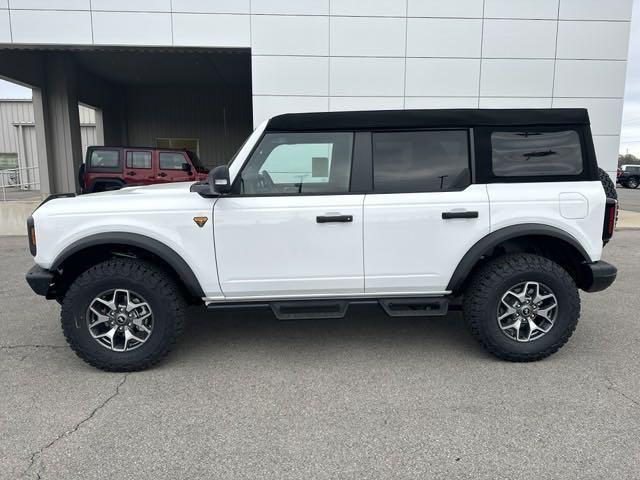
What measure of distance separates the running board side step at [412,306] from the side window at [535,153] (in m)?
1.12

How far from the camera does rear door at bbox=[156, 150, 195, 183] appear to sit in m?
12.5

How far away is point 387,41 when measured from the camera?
10516 mm

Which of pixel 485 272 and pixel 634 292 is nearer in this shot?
pixel 485 272

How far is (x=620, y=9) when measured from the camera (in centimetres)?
1062

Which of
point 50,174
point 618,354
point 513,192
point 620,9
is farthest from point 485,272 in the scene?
point 50,174

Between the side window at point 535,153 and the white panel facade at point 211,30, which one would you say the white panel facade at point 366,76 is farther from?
the side window at point 535,153

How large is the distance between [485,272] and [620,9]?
34.7ft

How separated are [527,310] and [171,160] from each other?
435 inches

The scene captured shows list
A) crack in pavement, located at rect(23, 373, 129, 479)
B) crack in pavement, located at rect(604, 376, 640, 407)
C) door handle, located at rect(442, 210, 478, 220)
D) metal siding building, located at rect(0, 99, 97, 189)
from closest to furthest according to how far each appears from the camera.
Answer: crack in pavement, located at rect(23, 373, 129, 479)
crack in pavement, located at rect(604, 376, 640, 407)
door handle, located at rect(442, 210, 478, 220)
metal siding building, located at rect(0, 99, 97, 189)

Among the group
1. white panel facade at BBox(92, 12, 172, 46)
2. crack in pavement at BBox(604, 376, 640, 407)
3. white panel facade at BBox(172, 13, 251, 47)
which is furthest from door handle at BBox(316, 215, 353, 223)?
white panel facade at BBox(92, 12, 172, 46)

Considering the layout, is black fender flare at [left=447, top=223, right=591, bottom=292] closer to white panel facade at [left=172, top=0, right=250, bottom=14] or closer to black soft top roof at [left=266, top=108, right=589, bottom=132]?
black soft top roof at [left=266, top=108, right=589, bottom=132]

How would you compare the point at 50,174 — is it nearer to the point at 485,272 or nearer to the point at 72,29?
the point at 72,29

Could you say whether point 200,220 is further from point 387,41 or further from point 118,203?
point 387,41

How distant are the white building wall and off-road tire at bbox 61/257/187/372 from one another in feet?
25.3
